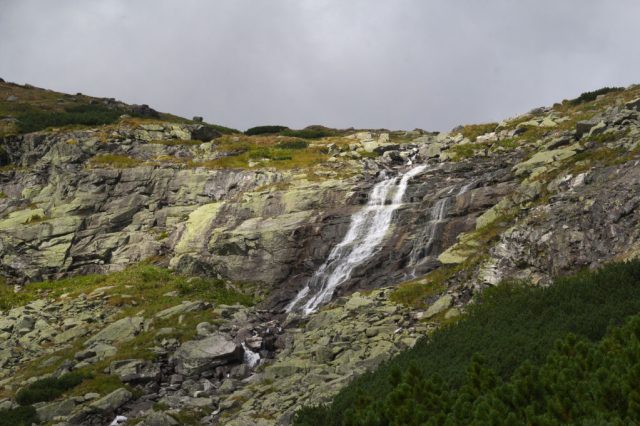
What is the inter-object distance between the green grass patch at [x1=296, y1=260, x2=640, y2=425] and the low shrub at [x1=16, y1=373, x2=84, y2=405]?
1197 cm

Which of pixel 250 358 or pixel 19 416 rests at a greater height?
pixel 250 358

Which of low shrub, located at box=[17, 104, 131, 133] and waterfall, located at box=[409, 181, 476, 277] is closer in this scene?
waterfall, located at box=[409, 181, 476, 277]

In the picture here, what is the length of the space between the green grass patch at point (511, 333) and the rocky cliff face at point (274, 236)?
2888 mm

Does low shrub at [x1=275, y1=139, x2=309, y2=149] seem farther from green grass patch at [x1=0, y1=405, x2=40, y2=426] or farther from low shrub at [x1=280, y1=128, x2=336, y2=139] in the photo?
green grass patch at [x1=0, y1=405, x2=40, y2=426]

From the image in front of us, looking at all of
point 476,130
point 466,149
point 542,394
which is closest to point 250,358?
point 542,394

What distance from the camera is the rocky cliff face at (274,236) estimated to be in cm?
2186

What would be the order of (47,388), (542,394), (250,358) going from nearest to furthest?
1. (542,394)
2. (47,388)
3. (250,358)

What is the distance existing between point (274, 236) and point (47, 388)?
17882 mm

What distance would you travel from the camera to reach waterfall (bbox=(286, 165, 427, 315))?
31.8 metres

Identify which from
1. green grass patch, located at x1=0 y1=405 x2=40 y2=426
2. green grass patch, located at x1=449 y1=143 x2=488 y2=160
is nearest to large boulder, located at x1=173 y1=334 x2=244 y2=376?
green grass patch, located at x1=0 y1=405 x2=40 y2=426

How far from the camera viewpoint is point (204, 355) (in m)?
24.4

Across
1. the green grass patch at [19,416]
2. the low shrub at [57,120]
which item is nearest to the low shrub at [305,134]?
the low shrub at [57,120]

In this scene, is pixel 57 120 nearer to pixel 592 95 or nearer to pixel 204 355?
pixel 204 355

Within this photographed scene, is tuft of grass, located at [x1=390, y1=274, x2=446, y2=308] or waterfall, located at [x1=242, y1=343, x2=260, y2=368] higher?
tuft of grass, located at [x1=390, y1=274, x2=446, y2=308]
